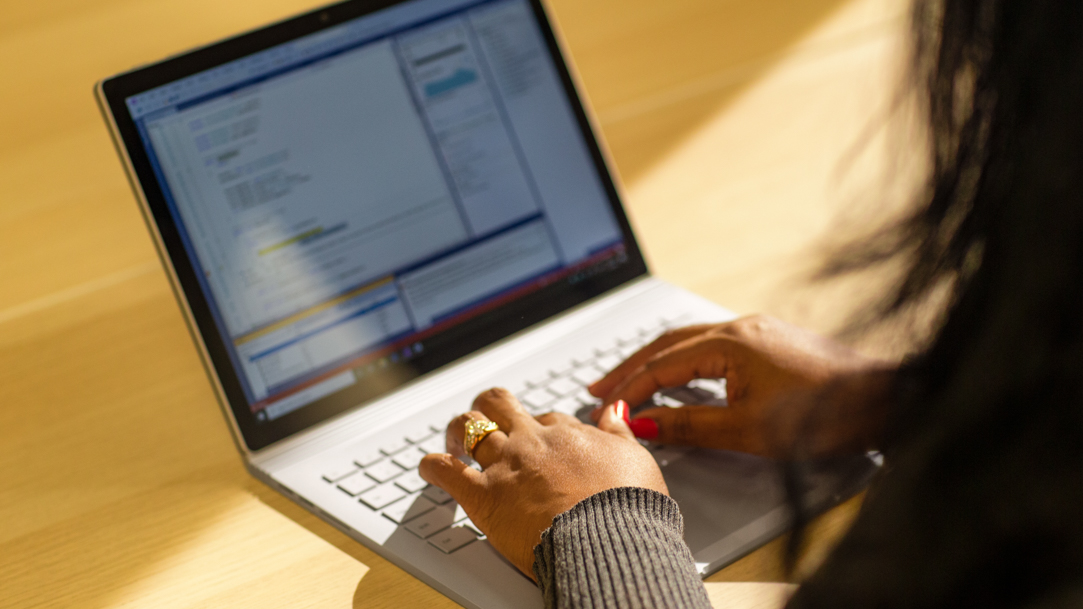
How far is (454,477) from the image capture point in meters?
0.60

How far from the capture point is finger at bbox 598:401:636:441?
0.63 m

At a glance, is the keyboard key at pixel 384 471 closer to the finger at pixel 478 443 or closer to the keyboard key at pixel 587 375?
the finger at pixel 478 443

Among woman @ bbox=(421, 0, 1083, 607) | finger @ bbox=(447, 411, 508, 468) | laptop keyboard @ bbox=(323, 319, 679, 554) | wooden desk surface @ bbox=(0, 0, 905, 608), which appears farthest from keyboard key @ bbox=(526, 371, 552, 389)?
woman @ bbox=(421, 0, 1083, 607)

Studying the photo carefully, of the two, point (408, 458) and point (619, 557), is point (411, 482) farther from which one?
point (619, 557)

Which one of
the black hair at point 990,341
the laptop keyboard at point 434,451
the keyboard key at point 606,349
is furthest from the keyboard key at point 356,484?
the black hair at point 990,341

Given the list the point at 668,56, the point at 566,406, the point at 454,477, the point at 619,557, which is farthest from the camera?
the point at 668,56

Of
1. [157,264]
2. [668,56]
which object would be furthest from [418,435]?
[668,56]

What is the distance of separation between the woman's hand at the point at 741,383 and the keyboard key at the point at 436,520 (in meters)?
0.15

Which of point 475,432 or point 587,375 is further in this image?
point 587,375

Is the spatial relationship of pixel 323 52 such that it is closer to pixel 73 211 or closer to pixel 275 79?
pixel 275 79

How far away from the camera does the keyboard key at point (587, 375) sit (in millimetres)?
742

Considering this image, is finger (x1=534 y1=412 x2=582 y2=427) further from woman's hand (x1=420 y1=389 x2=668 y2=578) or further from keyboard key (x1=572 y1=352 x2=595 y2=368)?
keyboard key (x1=572 y1=352 x2=595 y2=368)

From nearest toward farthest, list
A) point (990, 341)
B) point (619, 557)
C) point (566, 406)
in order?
point (990, 341) → point (619, 557) → point (566, 406)

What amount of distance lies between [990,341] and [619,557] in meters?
0.25
